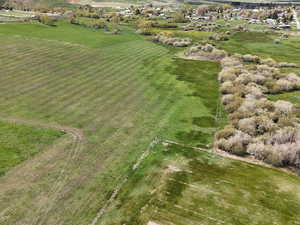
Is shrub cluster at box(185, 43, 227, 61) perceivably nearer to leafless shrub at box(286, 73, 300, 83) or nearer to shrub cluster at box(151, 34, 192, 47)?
shrub cluster at box(151, 34, 192, 47)

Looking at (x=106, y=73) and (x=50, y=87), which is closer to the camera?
(x=50, y=87)

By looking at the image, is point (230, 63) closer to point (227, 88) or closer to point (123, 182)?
point (227, 88)

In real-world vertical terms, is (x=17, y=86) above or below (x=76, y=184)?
above

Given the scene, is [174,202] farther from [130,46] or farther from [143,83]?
[130,46]

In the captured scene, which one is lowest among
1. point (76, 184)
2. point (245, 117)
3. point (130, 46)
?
point (76, 184)

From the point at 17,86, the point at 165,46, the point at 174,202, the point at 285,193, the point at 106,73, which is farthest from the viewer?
the point at 165,46

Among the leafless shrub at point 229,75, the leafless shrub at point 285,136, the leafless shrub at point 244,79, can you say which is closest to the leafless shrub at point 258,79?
the leafless shrub at point 244,79

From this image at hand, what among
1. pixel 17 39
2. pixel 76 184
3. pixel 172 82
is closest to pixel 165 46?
pixel 172 82
